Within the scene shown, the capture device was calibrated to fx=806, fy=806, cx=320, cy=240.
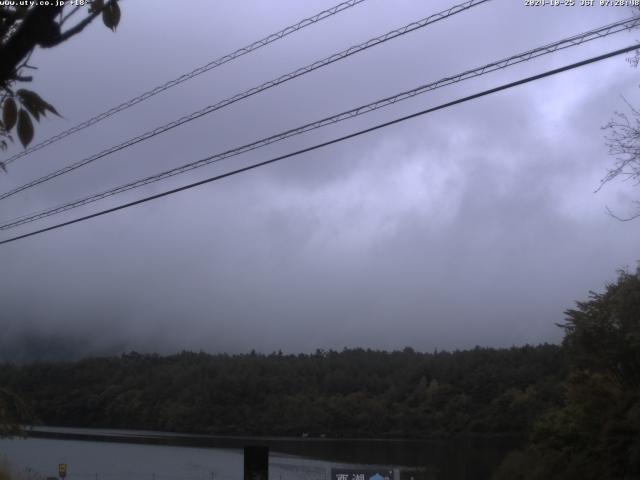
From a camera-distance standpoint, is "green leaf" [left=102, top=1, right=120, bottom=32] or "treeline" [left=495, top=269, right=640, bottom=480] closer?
"green leaf" [left=102, top=1, right=120, bottom=32]

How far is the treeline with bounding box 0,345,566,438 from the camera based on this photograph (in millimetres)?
65375

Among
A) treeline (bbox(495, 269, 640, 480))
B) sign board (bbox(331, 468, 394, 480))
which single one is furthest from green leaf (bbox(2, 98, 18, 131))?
treeline (bbox(495, 269, 640, 480))

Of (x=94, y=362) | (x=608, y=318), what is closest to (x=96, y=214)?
(x=608, y=318)

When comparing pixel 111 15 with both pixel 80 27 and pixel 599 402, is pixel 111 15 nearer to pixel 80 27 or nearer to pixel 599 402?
Answer: pixel 80 27

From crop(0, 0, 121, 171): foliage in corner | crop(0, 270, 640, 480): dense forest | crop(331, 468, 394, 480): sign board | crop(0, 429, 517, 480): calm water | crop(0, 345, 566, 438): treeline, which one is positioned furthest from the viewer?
crop(0, 345, 566, 438): treeline

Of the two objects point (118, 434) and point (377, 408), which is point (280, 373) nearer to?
point (377, 408)

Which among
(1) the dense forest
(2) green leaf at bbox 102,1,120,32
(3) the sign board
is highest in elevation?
(1) the dense forest

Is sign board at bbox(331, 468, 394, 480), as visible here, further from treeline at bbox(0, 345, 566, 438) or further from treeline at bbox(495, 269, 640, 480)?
treeline at bbox(0, 345, 566, 438)

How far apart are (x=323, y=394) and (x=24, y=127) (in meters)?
83.6

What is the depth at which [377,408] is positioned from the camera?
8212cm

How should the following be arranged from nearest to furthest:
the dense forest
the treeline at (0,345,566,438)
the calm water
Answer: the dense forest
the calm water
the treeline at (0,345,566,438)

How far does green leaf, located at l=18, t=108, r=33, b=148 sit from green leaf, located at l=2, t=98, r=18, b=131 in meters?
0.02

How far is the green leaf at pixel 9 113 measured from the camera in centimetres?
398

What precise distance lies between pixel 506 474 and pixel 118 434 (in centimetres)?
3976
